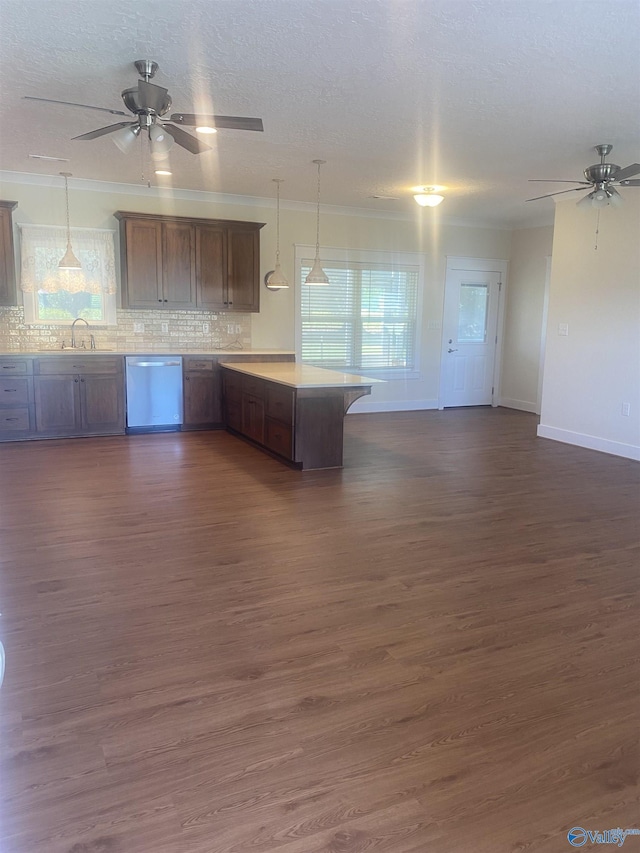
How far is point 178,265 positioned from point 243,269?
79 centimetres

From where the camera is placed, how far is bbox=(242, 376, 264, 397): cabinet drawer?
231 inches

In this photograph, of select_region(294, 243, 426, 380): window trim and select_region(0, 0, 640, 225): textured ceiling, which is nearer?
select_region(0, 0, 640, 225): textured ceiling

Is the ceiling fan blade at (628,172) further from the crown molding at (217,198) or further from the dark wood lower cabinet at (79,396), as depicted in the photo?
the dark wood lower cabinet at (79,396)

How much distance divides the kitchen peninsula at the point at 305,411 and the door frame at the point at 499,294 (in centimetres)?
359

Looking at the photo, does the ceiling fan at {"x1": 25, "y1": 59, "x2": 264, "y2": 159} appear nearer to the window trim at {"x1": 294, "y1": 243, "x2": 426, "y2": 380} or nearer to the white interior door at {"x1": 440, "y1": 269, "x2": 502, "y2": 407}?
the window trim at {"x1": 294, "y1": 243, "x2": 426, "y2": 380}

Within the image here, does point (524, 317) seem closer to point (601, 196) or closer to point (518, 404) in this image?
point (518, 404)

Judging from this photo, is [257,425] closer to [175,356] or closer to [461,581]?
[175,356]

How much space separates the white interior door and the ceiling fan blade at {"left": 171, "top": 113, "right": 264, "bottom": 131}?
5847mm

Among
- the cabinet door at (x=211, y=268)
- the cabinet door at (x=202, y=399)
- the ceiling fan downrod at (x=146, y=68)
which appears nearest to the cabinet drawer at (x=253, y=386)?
the cabinet door at (x=202, y=399)

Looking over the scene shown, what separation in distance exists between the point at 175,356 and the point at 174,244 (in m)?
1.32

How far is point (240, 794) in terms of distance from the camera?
5.66 feet

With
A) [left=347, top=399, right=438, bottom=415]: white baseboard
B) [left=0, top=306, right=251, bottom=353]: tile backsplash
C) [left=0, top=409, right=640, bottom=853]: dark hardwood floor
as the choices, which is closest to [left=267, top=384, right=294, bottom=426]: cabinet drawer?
[left=0, top=409, right=640, bottom=853]: dark hardwood floor

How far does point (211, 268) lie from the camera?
23.4 feet

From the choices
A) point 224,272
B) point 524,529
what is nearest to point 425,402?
point 224,272
